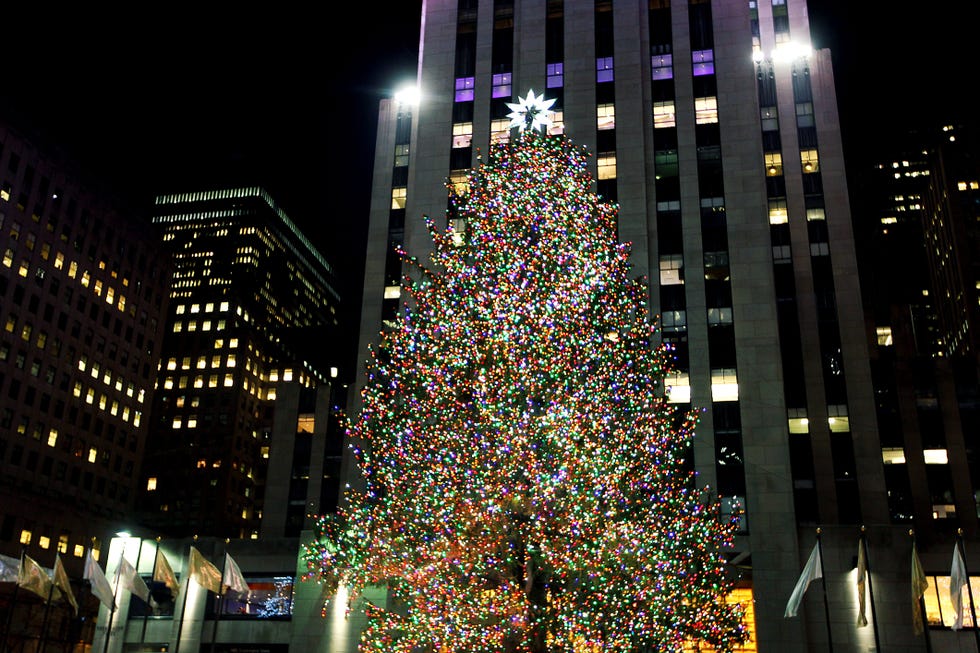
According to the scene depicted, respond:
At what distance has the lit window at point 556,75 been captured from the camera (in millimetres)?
56294

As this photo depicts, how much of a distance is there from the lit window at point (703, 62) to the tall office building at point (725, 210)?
88mm

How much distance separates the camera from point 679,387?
159 feet

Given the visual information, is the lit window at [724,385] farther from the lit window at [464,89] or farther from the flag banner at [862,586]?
the lit window at [464,89]

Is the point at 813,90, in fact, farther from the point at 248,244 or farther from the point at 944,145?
the point at 248,244

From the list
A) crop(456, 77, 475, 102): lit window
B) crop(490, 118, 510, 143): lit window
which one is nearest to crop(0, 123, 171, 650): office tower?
crop(456, 77, 475, 102): lit window

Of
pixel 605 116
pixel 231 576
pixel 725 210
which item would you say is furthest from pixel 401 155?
pixel 231 576

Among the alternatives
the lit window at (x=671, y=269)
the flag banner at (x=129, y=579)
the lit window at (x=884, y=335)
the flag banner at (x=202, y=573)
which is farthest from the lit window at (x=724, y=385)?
the lit window at (x=884, y=335)

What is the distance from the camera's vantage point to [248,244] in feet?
621

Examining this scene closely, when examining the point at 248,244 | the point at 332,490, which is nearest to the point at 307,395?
the point at 332,490

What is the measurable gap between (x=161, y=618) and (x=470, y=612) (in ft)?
79.7

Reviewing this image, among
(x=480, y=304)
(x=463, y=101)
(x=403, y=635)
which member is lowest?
(x=403, y=635)

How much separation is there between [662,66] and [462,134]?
47.3 ft

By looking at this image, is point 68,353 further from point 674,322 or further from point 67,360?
point 674,322

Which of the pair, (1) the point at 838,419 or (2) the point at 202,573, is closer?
(2) the point at 202,573
